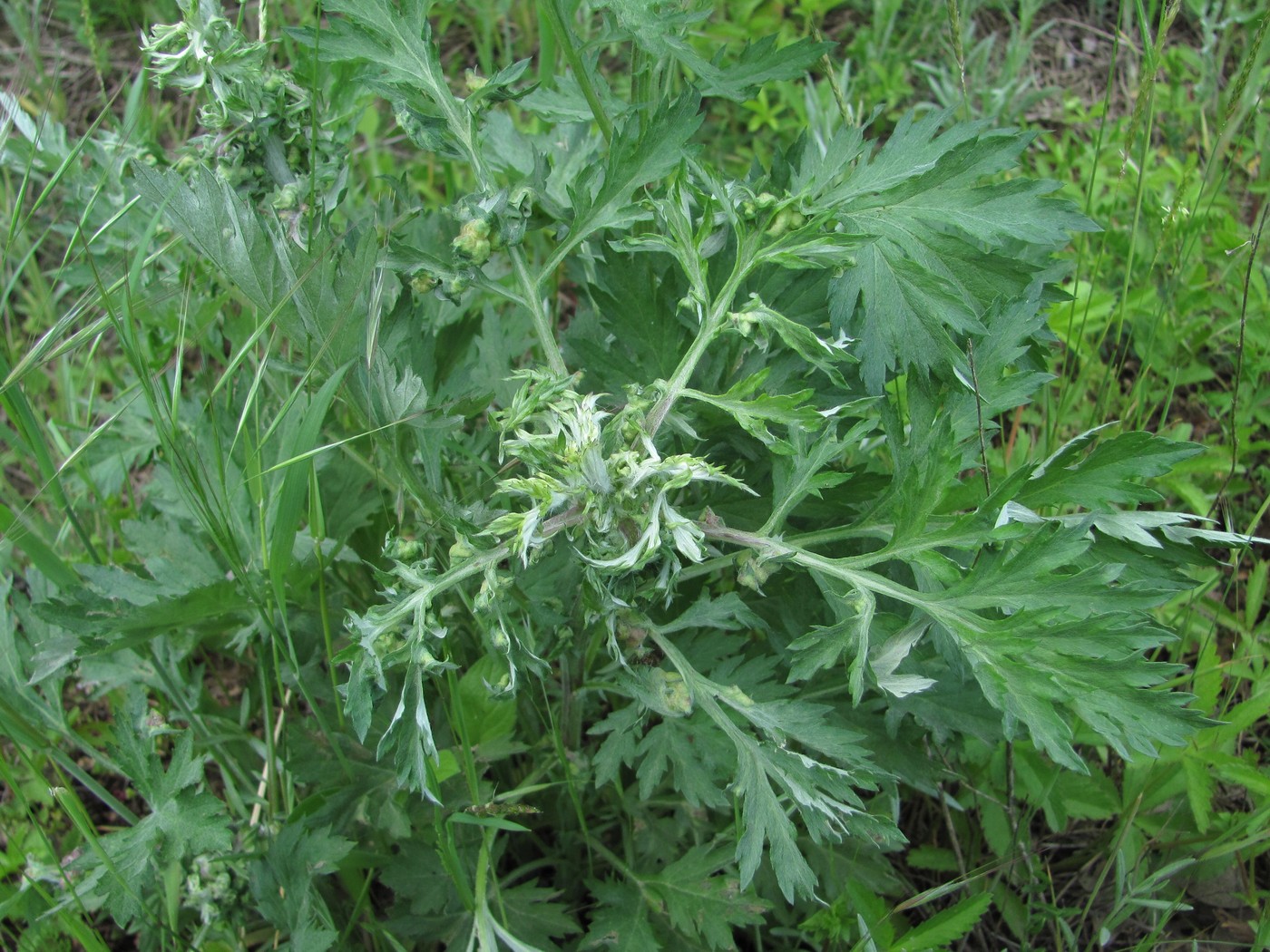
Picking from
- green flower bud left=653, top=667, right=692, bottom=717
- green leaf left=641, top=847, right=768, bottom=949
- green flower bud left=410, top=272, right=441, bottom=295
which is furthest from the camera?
green leaf left=641, top=847, right=768, bottom=949

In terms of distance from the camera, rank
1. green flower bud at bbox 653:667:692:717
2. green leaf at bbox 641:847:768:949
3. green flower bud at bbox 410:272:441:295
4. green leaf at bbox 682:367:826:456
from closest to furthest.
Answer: green leaf at bbox 682:367:826:456
green flower bud at bbox 653:667:692:717
green flower bud at bbox 410:272:441:295
green leaf at bbox 641:847:768:949

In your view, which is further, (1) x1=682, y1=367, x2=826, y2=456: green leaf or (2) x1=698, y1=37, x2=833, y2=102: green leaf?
(2) x1=698, y1=37, x2=833, y2=102: green leaf

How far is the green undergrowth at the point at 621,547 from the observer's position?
1.45 m

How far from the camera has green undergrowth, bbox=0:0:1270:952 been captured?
1.45 m

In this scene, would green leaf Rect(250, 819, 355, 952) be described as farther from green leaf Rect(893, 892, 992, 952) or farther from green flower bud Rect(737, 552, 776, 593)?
green leaf Rect(893, 892, 992, 952)

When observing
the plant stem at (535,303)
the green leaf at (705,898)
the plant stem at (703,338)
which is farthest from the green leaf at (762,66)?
the green leaf at (705,898)

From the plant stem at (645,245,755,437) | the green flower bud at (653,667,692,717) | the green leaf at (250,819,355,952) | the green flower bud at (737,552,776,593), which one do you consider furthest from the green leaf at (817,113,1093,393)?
the green leaf at (250,819,355,952)

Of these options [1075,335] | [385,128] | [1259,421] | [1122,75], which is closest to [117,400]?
[385,128]

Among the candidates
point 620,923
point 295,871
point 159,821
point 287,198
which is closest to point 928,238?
point 287,198

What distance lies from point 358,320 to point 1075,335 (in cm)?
191

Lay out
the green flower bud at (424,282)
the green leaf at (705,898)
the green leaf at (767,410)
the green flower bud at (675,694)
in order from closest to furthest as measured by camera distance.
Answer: the green leaf at (767,410) → the green flower bud at (675,694) → the green flower bud at (424,282) → the green leaf at (705,898)

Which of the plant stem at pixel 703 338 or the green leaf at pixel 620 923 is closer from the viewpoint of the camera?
the plant stem at pixel 703 338

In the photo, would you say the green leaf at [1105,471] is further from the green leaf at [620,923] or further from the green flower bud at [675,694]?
the green leaf at [620,923]

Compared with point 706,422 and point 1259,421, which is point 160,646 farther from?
point 1259,421
